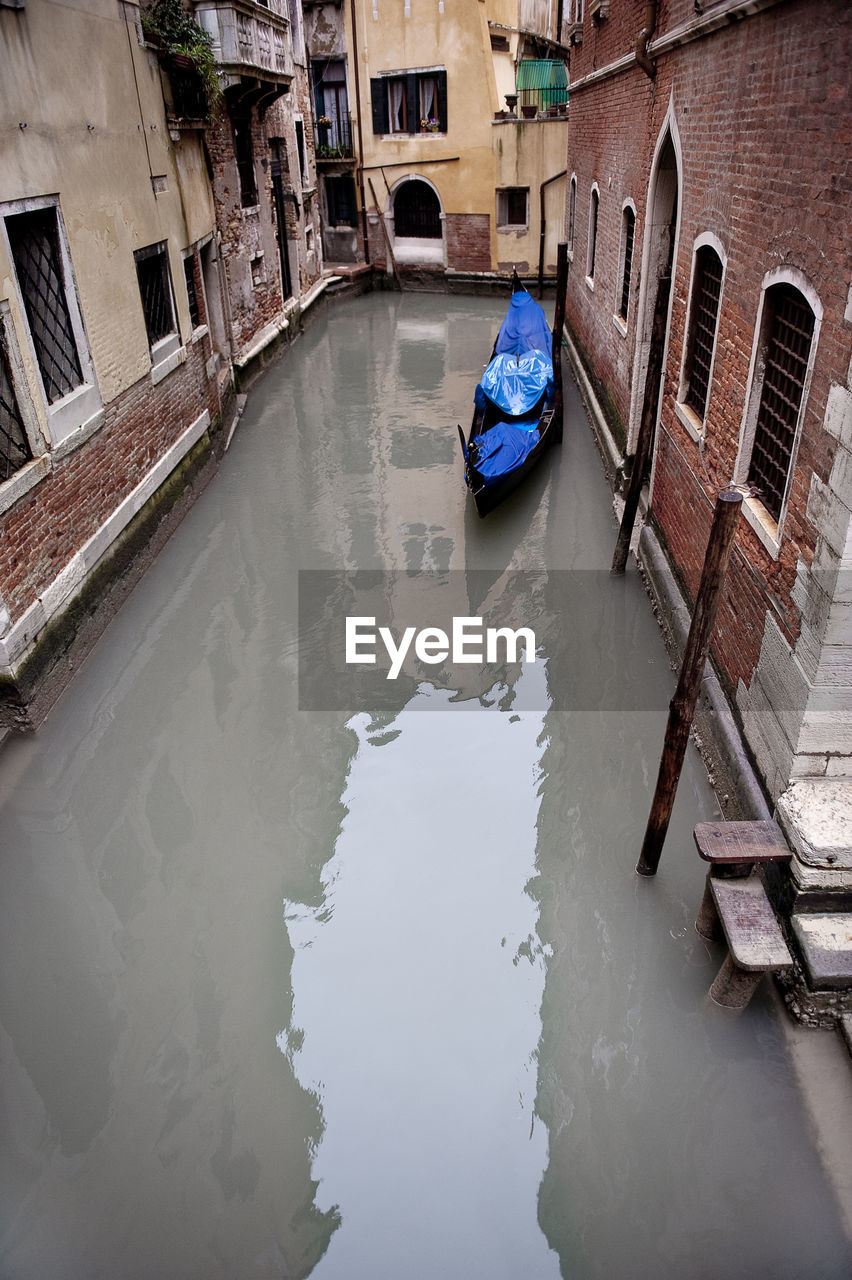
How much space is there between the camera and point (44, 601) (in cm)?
498

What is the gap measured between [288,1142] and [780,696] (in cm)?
247

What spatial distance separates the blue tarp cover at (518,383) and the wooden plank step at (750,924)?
5.60m

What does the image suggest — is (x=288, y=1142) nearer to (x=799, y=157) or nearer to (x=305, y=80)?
(x=799, y=157)

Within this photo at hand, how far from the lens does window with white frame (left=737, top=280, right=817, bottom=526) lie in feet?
11.3

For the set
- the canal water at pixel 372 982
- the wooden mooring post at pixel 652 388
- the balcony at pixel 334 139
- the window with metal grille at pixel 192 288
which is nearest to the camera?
the canal water at pixel 372 982

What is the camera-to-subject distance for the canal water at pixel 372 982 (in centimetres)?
271

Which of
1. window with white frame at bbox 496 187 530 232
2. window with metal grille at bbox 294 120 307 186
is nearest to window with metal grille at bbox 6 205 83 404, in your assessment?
window with metal grille at bbox 294 120 307 186

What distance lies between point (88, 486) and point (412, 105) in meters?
14.5

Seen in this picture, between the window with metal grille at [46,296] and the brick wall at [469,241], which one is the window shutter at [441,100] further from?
the window with metal grille at [46,296]

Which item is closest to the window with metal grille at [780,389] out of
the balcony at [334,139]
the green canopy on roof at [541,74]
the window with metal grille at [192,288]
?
the window with metal grille at [192,288]

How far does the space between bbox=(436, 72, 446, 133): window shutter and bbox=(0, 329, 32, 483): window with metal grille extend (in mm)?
14533

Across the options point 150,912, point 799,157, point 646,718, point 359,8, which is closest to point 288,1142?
point 150,912

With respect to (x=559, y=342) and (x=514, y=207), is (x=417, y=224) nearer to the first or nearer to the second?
(x=514, y=207)

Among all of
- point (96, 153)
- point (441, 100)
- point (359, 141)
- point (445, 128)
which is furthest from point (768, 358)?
point (359, 141)
